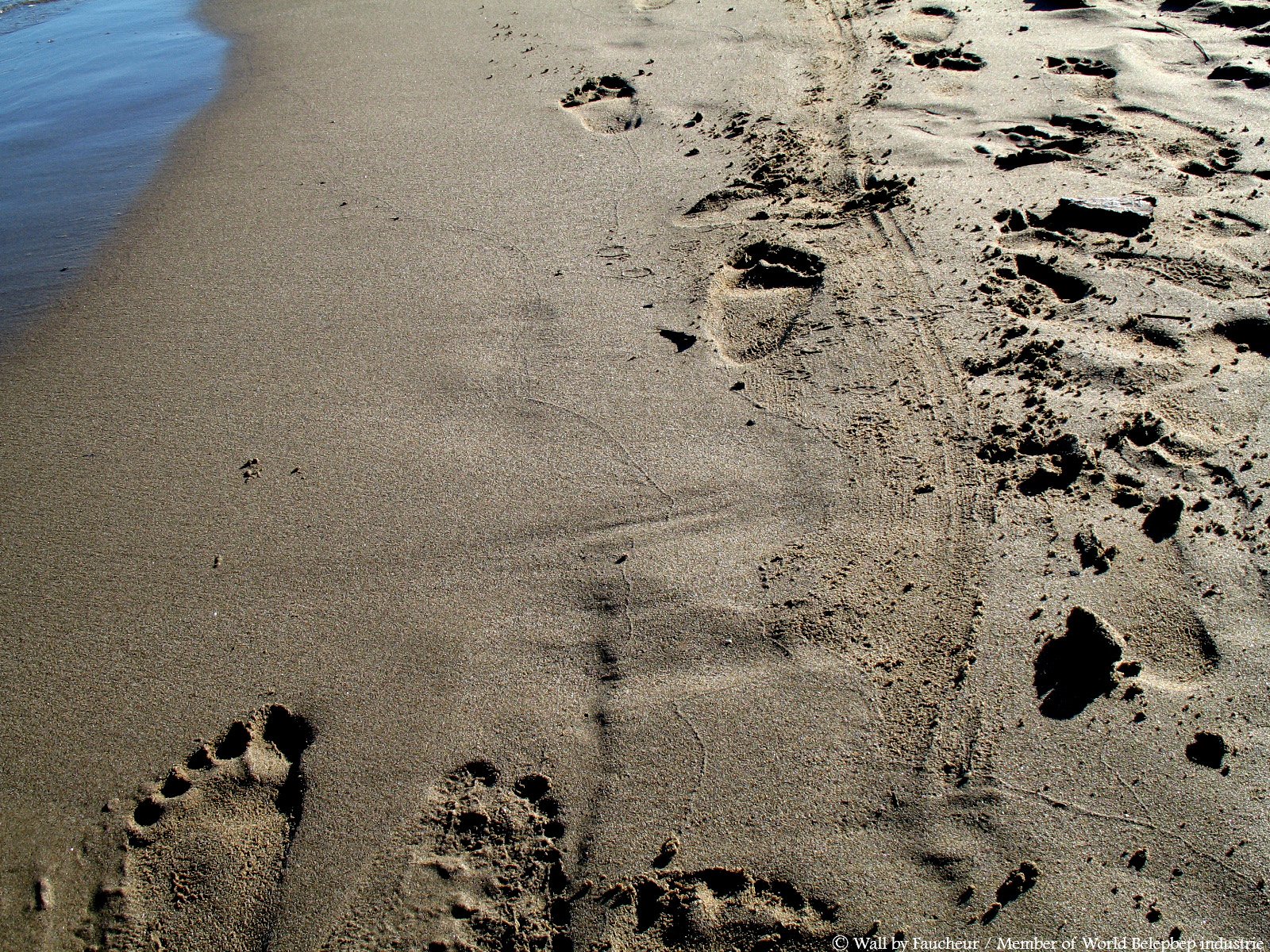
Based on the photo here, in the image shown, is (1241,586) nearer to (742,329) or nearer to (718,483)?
(718,483)

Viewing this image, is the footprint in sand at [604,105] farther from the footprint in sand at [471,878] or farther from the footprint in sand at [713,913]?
Answer: the footprint in sand at [713,913]

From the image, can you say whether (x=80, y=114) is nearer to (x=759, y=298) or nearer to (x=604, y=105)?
(x=604, y=105)

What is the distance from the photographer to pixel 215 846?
5.67 feet

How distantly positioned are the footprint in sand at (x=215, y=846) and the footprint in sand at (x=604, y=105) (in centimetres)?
314

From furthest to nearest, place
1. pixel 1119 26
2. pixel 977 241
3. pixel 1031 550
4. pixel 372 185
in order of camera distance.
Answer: pixel 1119 26
pixel 372 185
pixel 977 241
pixel 1031 550

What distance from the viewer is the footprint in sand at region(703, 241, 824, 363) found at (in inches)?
110

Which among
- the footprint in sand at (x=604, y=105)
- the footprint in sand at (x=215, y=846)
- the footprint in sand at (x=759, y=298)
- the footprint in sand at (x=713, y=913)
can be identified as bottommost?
the footprint in sand at (x=215, y=846)

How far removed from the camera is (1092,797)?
164 cm

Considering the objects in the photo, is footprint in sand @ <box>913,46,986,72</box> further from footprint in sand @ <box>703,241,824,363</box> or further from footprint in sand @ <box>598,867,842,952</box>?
footprint in sand @ <box>598,867,842,952</box>

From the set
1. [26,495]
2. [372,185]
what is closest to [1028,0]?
[372,185]

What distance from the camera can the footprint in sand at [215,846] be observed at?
5.33 feet

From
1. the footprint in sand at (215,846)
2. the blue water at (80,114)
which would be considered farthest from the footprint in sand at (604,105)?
the footprint in sand at (215,846)

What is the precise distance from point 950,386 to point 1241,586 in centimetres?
88

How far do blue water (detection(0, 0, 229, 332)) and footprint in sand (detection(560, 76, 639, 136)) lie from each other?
6.70 ft
